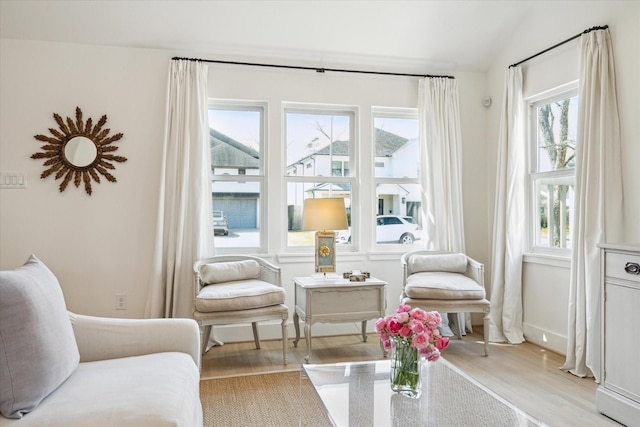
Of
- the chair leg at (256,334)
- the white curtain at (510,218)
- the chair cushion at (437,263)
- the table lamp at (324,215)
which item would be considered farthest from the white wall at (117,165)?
the white curtain at (510,218)

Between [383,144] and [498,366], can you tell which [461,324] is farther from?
[383,144]

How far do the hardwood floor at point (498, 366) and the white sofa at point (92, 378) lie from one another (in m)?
1.27

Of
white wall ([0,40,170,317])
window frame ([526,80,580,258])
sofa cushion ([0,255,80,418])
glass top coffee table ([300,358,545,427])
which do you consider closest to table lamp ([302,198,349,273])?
white wall ([0,40,170,317])

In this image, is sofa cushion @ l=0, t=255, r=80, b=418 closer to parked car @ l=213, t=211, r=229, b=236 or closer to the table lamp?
the table lamp

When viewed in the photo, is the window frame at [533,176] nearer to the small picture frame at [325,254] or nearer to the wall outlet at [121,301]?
the small picture frame at [325,254]

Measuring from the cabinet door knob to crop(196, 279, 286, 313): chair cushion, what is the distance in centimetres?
208

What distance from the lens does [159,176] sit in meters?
3.86

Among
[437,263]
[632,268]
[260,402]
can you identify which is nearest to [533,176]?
[437,263]

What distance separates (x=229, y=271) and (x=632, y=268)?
2592 mm

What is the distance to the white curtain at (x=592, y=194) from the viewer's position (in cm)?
307

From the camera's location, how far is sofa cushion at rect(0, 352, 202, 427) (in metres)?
1.43

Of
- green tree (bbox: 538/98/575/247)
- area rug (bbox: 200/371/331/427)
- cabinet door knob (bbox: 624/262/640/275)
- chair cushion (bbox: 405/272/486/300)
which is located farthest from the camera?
green tree (bbox: 538/98/575/247)

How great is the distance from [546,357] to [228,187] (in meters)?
2.90

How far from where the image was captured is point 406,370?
1.98 metres
